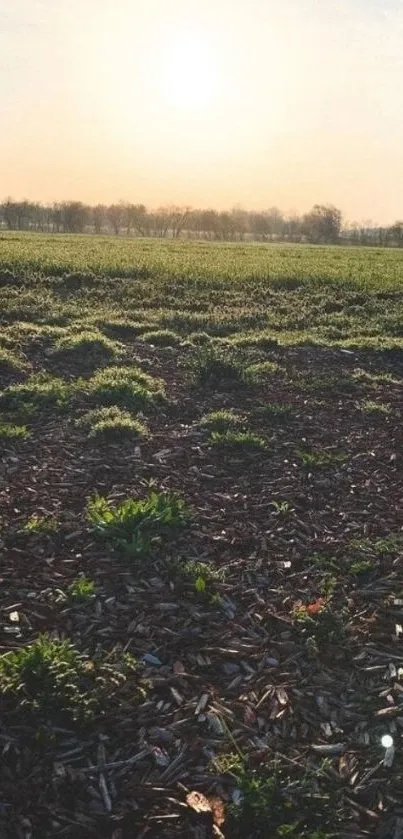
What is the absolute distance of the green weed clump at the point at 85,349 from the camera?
11.5 meters

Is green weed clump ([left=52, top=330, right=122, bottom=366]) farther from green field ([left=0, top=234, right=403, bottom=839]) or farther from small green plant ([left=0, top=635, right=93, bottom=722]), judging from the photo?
small green plant ([left=0, top=635, right=93, bottom=722])

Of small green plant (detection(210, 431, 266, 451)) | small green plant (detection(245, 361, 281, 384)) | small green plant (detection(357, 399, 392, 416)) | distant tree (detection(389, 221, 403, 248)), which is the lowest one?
small green plant (detection(210, 431, 266, 451))

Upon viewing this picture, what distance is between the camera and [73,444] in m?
7.71

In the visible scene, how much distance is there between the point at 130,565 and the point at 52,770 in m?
1.91

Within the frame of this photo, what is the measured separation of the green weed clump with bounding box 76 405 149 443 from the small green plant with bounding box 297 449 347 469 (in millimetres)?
1771

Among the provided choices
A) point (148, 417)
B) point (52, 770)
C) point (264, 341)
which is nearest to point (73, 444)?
point (148, 417)

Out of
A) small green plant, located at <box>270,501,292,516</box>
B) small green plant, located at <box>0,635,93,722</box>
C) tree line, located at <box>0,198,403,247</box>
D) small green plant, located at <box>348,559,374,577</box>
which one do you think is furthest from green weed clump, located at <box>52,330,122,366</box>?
tree line, located at <box>0,198,403,247</box>

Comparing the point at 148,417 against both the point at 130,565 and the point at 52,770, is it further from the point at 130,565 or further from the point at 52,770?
the point at 52,770

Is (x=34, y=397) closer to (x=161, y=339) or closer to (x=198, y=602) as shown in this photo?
(x=161, y=339)

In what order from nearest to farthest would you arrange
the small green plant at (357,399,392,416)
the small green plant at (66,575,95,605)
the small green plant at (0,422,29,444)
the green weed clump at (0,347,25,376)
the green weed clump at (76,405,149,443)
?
the small green plant at (66,575,95,605), the small green plant at (0,422,29,444), the green weed clump at (76,405,149,443), the small green plant at (357,399,392,416), the green weed clump at (0,347,25,376)

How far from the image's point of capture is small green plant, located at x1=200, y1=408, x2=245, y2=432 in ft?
27.7

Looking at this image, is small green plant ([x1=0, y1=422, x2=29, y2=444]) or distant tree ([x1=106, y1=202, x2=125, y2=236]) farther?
distant tree ([x1=106, y1=202, x2=125, y2=236])

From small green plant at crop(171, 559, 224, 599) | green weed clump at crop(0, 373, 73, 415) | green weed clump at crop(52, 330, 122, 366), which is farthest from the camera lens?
green weed clump at crop(52, 330, 122, 366)

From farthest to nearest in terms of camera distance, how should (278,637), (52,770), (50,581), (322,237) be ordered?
(322,237)
(50,581)
(278,637)
(52,770)
